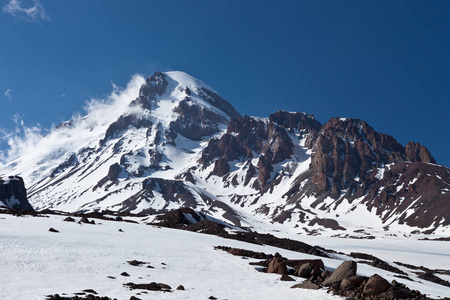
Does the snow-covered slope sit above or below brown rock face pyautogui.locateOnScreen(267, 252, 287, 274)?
below

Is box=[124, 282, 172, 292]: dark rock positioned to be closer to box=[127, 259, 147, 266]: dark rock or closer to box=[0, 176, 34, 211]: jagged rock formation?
box=[127, 259, 147, 266]: dark rock

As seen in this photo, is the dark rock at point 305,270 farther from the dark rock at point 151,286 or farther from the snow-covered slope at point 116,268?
the dark rock at point 151,286

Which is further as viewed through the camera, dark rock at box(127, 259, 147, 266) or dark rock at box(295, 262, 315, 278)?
dark rock at box(127, 259, 147, 266)

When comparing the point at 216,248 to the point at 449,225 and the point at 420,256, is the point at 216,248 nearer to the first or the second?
the point at 420,256

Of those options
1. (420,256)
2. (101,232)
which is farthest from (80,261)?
(420,256)

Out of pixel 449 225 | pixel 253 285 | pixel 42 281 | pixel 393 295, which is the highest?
pixel 449 225

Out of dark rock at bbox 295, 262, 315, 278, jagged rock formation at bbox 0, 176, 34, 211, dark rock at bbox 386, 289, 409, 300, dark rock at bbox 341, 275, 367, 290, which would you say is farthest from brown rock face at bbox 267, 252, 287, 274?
jagged rock formation at bbox 0, 176, 34, 211

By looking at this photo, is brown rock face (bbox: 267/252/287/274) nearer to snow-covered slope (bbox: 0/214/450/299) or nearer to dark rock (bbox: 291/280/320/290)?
snow-covered slope (bbox: 0/214/450/299)

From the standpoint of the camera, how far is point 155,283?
21672 millimetres

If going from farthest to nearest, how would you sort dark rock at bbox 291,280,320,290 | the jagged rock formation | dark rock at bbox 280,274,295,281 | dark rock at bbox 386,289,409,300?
the jagged rock formation < dark rock at bbox 280,274,295,281 < dark rock at bbox 291,280,320,290 < dark rock at bbox 386,289,409,300

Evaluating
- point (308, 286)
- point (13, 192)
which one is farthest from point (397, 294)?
point (13, 192)

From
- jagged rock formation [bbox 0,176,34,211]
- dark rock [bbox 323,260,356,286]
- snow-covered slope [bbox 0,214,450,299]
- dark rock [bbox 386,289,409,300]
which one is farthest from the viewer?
jagged rock formation [bbox 0,176,34,211]

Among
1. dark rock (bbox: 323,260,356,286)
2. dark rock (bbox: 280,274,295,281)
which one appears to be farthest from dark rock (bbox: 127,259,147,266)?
dark rock (bbox: 323,260,356,286)

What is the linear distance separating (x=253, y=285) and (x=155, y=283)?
219 inches
